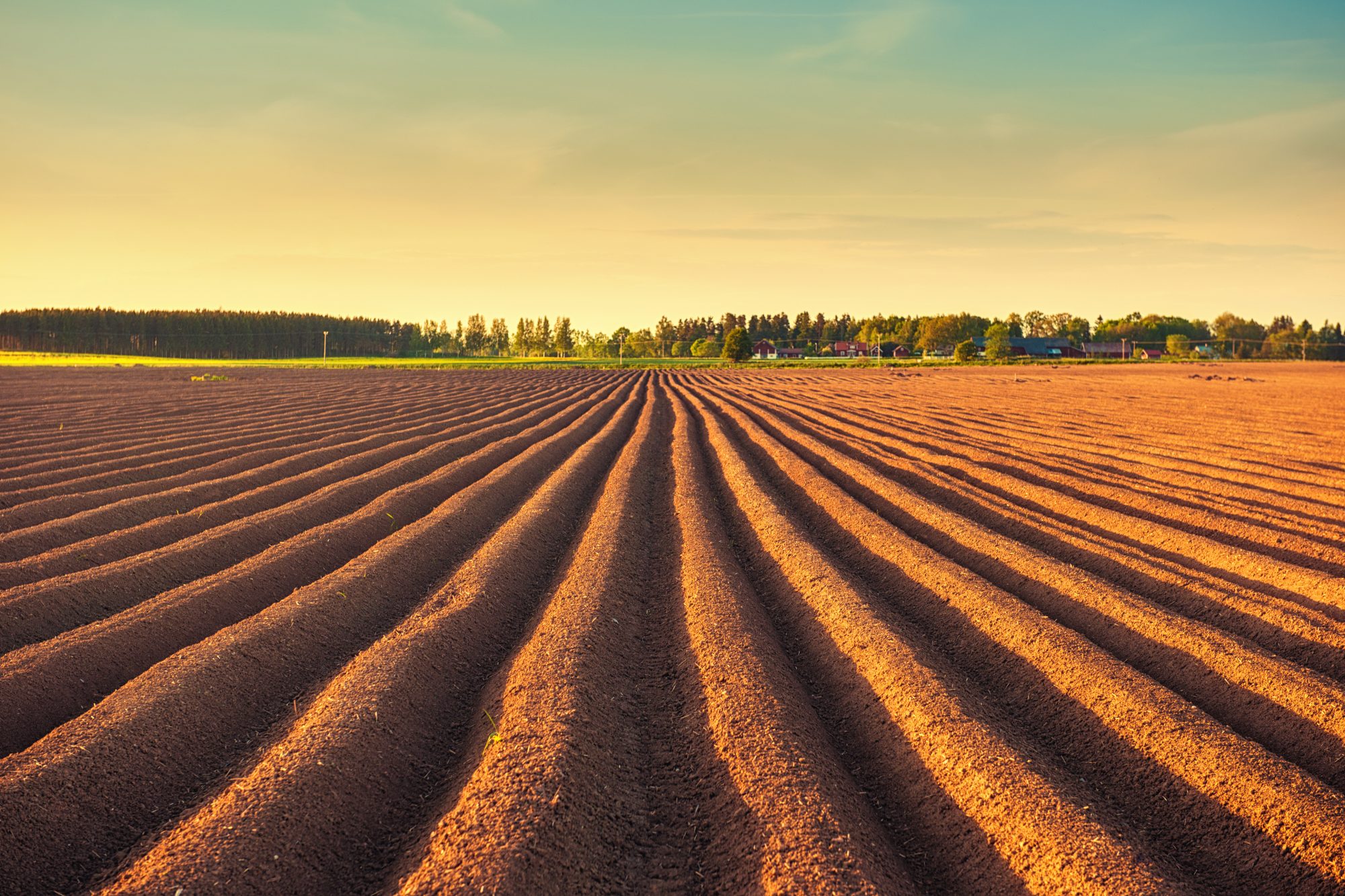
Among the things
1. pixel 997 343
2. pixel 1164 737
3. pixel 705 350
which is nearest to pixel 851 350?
pixel 705 350

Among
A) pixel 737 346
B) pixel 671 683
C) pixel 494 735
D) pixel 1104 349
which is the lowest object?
pixel 671 683

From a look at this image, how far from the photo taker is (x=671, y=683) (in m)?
5.49

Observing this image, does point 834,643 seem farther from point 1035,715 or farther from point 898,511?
point 898,511

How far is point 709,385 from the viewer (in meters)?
45.4

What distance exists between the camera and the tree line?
12544cm

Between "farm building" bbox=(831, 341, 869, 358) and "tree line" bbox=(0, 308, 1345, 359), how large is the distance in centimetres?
304

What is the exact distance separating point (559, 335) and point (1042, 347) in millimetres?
93907

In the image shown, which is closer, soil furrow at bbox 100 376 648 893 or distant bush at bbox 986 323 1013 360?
soil furrow at bbox 100 376 648 893

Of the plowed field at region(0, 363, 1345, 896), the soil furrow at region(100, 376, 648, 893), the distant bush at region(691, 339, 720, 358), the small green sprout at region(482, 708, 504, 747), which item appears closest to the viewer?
the soil furrow at region(100, 376, 648, 893)

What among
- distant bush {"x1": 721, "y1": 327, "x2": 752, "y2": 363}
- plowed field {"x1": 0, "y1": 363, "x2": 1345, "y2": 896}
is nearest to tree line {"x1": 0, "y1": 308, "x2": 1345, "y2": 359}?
distant bush {"x1": 721, "y1": 327, "x2": 752, "y2": 363}

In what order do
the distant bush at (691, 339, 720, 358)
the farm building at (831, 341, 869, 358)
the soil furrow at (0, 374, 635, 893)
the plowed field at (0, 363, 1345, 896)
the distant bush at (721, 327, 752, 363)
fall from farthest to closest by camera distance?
1. the farm building at (831, 341, 869, 358)
2. the distant bush at (691, 339, 720, 358)
3. the distant bush at (721, 327, 752, 363)
4. the soil furrow at (0, 374, 635, 893)
5. the plowed field at (0, 363, 1345, 896)

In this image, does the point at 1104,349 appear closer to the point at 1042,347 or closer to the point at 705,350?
the point at 1042,347

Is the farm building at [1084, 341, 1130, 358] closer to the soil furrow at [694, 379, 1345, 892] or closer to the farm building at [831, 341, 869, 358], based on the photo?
the farm building at [831, 341, 869, 358]

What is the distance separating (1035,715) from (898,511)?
18.6 feet
